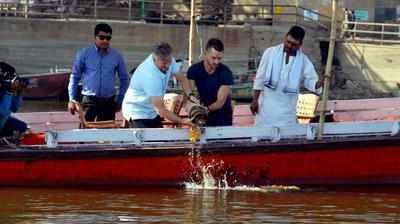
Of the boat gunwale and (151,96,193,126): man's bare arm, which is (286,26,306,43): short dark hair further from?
(151,96,193,126): man's bare arm

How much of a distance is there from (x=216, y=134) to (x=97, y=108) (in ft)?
5.24

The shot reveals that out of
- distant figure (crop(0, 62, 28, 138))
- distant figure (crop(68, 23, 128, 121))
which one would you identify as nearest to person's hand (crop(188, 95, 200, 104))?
distant figure (crop(68, 23, 128, 121))

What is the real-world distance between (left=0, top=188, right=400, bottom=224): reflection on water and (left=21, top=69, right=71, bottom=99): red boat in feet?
62.0

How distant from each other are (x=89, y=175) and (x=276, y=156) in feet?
6.55

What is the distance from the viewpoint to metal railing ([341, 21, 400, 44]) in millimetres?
39228

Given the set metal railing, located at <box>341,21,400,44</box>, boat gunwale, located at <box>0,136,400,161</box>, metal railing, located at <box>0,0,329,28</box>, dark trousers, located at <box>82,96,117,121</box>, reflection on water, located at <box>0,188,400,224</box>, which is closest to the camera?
reflection on water, located at <box>0,188,400,224</box>

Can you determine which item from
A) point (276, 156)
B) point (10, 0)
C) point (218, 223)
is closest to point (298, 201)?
point (276, 156)

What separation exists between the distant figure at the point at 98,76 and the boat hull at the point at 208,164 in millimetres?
795

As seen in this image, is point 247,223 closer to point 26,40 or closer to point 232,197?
point 232,197

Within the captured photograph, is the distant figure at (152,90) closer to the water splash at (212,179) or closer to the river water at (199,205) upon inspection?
the water splash at (212,179)

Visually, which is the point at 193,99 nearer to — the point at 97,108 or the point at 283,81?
the point at 283,81

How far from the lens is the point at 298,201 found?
13070 mm

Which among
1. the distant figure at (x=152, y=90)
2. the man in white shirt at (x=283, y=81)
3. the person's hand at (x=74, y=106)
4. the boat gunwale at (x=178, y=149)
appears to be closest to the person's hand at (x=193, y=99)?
the distant figure at (x=152, y=90)

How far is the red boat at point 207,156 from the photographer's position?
1349cm
